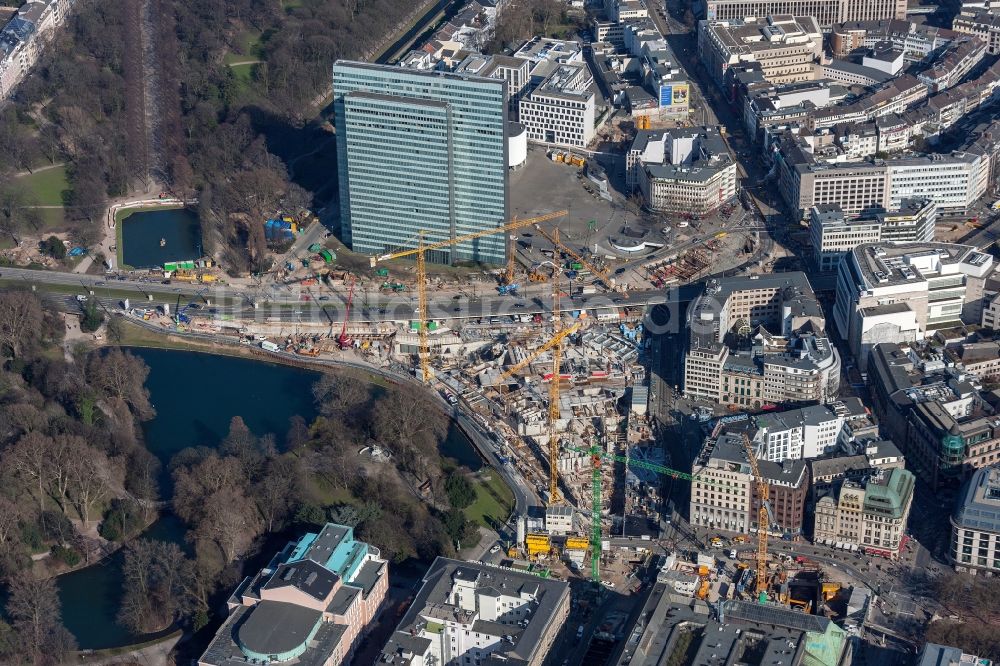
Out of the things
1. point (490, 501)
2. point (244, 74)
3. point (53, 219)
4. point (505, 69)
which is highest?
point (505, 69)

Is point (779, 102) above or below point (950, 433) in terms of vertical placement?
above

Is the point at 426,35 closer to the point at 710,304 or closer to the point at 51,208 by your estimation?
the point at 51,208

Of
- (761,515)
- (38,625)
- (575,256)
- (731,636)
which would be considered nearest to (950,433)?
(761,515)

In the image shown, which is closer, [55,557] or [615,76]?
[55,557]

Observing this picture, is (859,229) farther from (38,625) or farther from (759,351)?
(38,625)

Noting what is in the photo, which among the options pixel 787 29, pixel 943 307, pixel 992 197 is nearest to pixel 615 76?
pixel 787 29

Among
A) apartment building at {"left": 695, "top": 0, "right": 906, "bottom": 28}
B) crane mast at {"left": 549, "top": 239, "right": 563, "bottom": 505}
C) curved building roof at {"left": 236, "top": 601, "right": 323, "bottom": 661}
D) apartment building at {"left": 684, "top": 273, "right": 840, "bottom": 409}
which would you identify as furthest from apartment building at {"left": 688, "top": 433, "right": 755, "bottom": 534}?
apartment building at {"left": 695, "top": 0, "right": 906, "bottom": 28}
